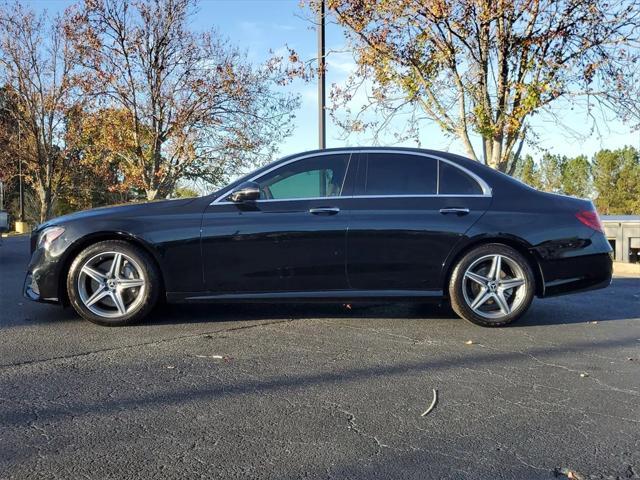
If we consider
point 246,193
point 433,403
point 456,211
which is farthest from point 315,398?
point 456,211

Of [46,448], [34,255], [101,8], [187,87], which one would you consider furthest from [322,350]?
[101,8]

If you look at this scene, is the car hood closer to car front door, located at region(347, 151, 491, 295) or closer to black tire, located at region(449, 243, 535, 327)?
car front door, located at region(347, 151, 491, 295)

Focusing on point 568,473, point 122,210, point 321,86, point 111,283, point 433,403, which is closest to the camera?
point 568,473

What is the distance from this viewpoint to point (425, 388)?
3.62m

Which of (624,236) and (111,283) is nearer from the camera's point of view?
(111,283)

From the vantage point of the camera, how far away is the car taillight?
17.5 ft

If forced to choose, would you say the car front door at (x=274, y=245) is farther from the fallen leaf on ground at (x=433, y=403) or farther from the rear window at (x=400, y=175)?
the fallen leaf on ground at (x=433, y=403)

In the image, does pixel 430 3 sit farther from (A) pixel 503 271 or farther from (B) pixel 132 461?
(B) pixel 132 461

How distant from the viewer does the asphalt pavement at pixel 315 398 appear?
8.70ft

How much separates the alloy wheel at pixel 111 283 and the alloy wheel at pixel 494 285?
2858 mm

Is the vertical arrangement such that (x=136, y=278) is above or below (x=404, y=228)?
below

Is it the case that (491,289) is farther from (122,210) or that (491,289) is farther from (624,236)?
(624,236)

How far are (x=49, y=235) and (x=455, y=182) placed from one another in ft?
11.9

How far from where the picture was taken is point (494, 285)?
5.24 m
